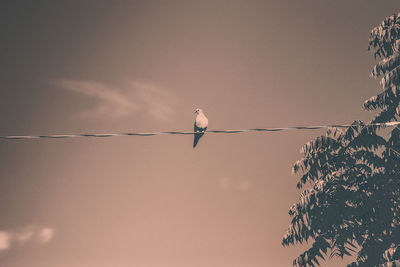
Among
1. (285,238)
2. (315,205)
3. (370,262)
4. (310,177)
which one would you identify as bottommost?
(370,262)

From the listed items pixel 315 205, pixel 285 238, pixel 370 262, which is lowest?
pixel 370 262

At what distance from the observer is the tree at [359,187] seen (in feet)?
40.2

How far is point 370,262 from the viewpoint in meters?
12.2

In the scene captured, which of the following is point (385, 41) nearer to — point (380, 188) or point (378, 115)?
point (378, 115)

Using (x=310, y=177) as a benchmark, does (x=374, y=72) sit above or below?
above

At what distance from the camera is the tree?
1227 cm

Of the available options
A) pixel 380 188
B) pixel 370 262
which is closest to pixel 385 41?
pixel 380 188

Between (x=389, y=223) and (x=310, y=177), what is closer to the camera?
(x=389, y=223)

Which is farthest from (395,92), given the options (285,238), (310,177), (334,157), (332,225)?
(285,238)

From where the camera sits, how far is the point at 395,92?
12328 mm

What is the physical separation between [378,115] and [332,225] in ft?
11.9

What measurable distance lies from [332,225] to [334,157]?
2023 millimetres

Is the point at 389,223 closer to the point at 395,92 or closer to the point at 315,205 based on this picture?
the point at 315,205

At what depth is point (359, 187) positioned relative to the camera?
12680 millimetres
